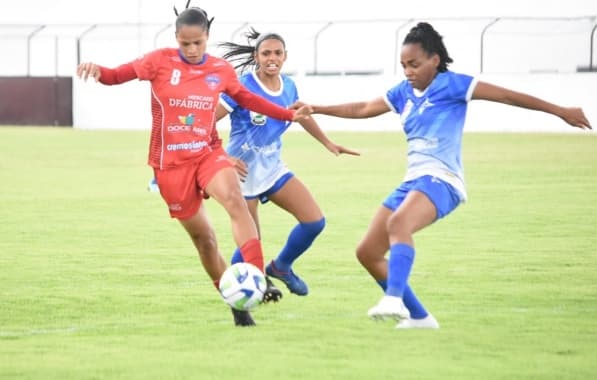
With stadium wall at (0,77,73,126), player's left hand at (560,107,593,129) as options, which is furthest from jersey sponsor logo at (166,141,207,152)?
stadium wall at (0,77,73,126)

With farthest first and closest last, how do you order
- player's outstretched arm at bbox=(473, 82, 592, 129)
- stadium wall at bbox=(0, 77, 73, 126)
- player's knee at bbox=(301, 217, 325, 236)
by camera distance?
stadium wall at bbox=(0, 77, 73, 126), player's knee at bbox=(301, 217, 325, 236), player's outstretched arm at bbox=(473, 82, 592, 129)

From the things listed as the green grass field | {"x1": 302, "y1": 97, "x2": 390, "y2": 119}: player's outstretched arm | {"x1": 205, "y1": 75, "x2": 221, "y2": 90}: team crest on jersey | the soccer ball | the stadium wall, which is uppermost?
{"x1": 205, "y1": 75, "x2": 221, "y2": 90}: team crest on jersey

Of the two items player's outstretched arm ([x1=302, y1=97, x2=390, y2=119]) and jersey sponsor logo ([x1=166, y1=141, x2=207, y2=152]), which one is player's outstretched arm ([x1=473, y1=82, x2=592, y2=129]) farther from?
jersey sponsor logo ([x1=166, y1=141, x2=207, y2=152])

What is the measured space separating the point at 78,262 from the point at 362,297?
3.66m

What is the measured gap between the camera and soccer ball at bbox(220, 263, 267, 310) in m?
8.85

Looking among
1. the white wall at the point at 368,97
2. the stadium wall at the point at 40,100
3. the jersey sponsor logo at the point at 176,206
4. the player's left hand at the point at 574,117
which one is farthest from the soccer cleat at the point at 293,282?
the stadium wall at the point at 40,100

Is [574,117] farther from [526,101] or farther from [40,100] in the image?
[40,100]

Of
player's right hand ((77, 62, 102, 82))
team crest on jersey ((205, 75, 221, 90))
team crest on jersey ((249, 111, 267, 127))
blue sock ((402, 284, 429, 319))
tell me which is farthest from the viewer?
team crest on jersey ((249, 111, 267, 127))

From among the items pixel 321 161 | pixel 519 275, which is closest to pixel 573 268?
pixel 519 275

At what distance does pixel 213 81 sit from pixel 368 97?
32.4 metres

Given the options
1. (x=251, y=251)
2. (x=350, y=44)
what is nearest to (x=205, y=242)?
(x=251, y=251)

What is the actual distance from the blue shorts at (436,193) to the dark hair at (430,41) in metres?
0.80

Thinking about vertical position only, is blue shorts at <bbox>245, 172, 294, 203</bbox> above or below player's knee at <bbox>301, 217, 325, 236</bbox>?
above

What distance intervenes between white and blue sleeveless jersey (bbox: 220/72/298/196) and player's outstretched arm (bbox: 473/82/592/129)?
239 centimetres
